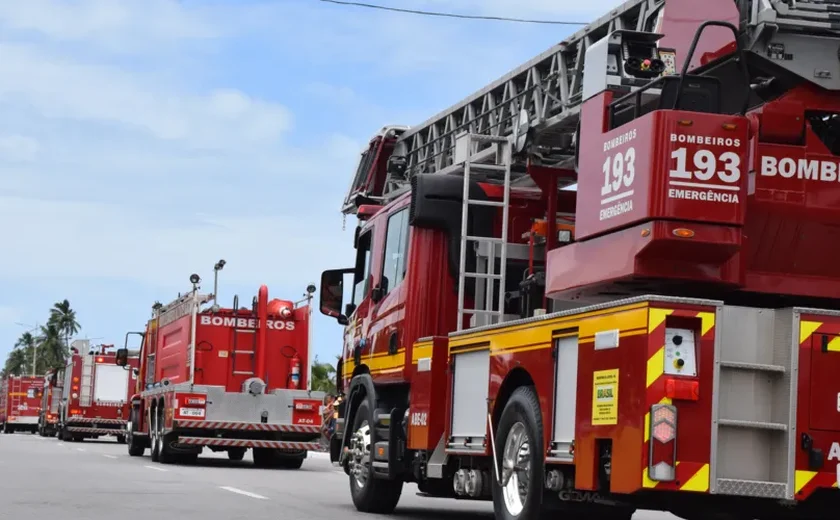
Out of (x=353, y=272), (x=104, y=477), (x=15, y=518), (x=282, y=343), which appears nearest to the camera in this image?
(x=15, y=518)

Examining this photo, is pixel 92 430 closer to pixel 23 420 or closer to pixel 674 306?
pixel 23 420

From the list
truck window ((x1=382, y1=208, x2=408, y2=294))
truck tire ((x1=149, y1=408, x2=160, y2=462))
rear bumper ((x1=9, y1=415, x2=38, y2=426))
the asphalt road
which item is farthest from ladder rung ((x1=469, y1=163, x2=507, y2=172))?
rear bumper ((x1=9, y1=415, x2=38, y2=426))

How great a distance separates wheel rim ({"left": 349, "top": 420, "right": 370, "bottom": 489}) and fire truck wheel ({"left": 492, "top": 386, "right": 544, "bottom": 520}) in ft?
10.9

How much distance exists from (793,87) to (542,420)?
2.83 meters

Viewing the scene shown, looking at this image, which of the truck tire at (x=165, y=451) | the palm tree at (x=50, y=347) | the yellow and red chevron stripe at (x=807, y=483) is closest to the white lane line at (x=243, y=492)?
the yellow and red chevron stripe at (x=807, y=483)

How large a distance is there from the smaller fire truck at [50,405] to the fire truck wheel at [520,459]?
4058 centimetres

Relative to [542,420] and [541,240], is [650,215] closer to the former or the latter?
[542,420]

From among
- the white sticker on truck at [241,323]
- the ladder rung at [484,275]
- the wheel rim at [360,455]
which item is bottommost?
the wheel rim at [360,455]

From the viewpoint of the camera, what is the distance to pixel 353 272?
16.4 m

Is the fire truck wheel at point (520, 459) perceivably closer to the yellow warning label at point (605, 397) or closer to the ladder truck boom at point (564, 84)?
the yellow warning label at point (605, 397)

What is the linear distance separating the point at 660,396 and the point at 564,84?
239 inches

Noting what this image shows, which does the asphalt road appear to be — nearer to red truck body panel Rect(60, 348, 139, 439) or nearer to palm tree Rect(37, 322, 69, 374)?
red truck body panel Rect(60, 348, 139, 439)

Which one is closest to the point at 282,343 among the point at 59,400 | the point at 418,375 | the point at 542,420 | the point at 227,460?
the point at 227,460

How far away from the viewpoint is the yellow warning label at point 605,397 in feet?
31.4
